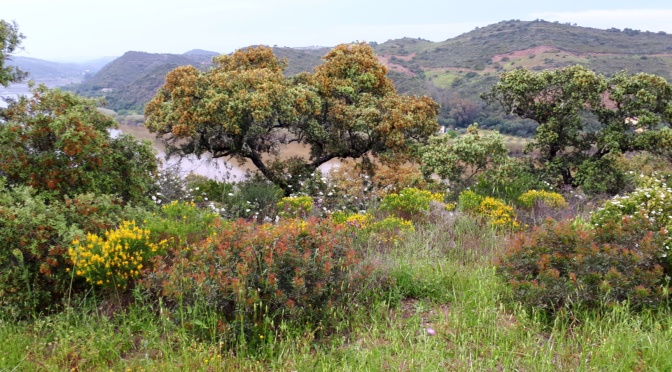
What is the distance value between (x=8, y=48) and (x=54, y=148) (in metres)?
2.44

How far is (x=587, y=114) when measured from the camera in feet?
40.1

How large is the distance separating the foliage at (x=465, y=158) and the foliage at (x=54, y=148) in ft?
20.1

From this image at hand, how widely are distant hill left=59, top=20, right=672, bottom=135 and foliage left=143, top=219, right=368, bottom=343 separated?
30047mm

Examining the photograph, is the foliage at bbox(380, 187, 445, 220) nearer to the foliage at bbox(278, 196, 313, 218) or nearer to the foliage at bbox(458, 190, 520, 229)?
the foliage at bbox(458, 190, 520, 229)

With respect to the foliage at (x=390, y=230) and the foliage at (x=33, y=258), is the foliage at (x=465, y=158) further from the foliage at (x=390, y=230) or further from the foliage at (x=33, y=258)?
the foliage at (x=33, y=258)

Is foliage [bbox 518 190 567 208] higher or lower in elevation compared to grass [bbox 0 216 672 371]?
lower

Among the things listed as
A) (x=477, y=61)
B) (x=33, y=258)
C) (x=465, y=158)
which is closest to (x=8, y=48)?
(x=33, y=258)

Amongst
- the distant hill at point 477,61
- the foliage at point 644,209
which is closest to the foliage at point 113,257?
the foliage at point 644,209

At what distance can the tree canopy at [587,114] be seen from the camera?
10.9 metres

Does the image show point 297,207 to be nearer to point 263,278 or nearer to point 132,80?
point 263,278

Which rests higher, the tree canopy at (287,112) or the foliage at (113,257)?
the tree canopy at (287,112)

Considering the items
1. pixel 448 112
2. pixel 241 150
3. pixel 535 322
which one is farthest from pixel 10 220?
pixel 448 112

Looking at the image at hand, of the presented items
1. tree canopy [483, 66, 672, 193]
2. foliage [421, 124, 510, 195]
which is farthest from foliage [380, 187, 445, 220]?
tree canopy [483, 66, 672, 193]

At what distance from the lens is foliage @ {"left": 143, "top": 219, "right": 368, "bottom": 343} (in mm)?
3254
